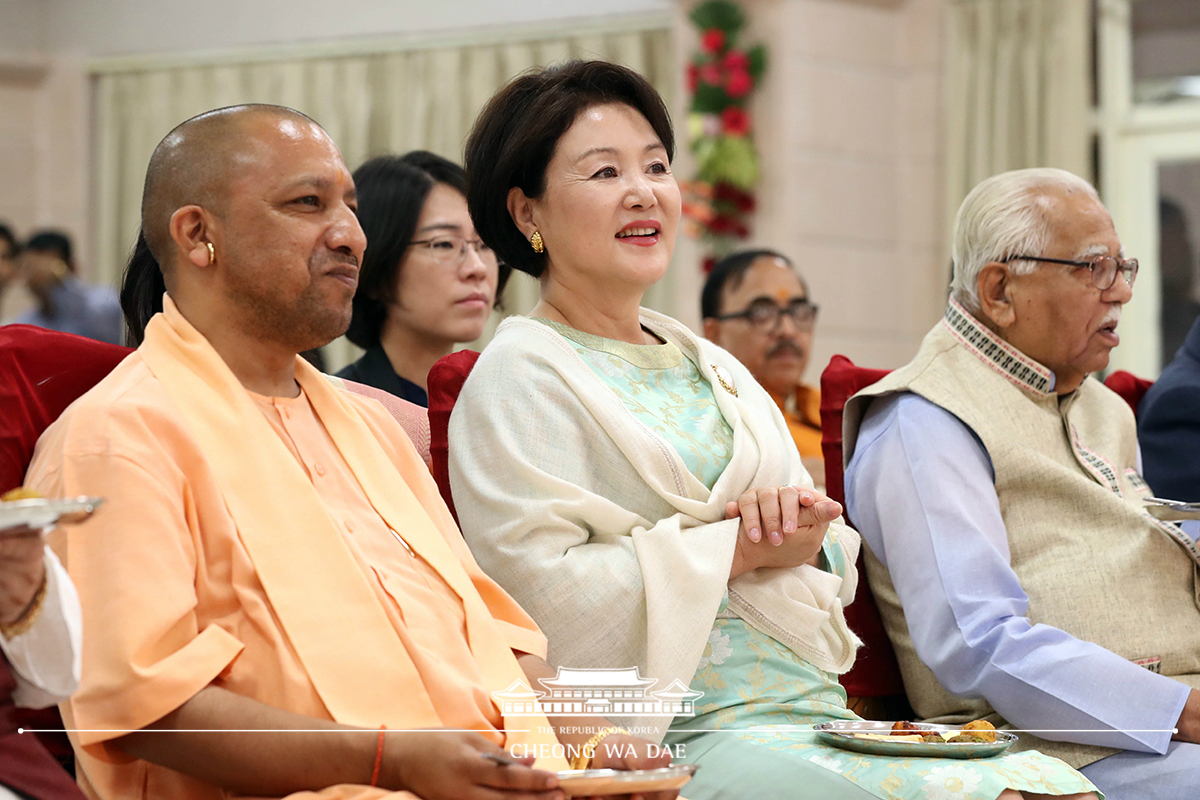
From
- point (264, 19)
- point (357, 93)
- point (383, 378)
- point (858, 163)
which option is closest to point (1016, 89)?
point (858, 163)

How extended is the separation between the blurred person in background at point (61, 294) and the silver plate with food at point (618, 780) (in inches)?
243

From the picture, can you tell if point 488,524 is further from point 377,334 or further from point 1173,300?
point 1173,300

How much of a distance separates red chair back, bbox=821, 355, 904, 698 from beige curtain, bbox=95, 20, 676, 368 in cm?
479

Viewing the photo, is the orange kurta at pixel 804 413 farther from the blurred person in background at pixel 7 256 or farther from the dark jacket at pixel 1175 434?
the blurred person in background at pixel 7 256

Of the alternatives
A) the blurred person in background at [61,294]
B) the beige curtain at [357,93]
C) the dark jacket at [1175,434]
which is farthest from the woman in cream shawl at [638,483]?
the blurred person in background at [61,294]

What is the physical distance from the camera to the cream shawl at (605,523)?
2023 millimetres

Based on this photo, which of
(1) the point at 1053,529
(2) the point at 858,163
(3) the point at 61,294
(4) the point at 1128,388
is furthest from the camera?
(3) the point at 61,294

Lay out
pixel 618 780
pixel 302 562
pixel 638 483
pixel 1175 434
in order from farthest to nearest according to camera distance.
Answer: pixel 1175 434, pixel 638 483, pixel 302 562, pixel 618 780

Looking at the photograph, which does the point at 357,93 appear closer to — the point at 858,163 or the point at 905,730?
the point at 858,163

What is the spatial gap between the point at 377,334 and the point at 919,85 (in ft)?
15.1

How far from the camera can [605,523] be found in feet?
6.86

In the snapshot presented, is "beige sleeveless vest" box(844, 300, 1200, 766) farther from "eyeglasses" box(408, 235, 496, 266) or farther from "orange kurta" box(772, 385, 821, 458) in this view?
"orange kurta" box(772, 385, 821, 458)

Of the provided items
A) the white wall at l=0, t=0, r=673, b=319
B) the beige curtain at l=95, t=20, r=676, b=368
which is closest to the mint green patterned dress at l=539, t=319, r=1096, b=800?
the beige curtain at l=95, t=20, r=676, b=368

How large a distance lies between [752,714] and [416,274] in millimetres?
1574
